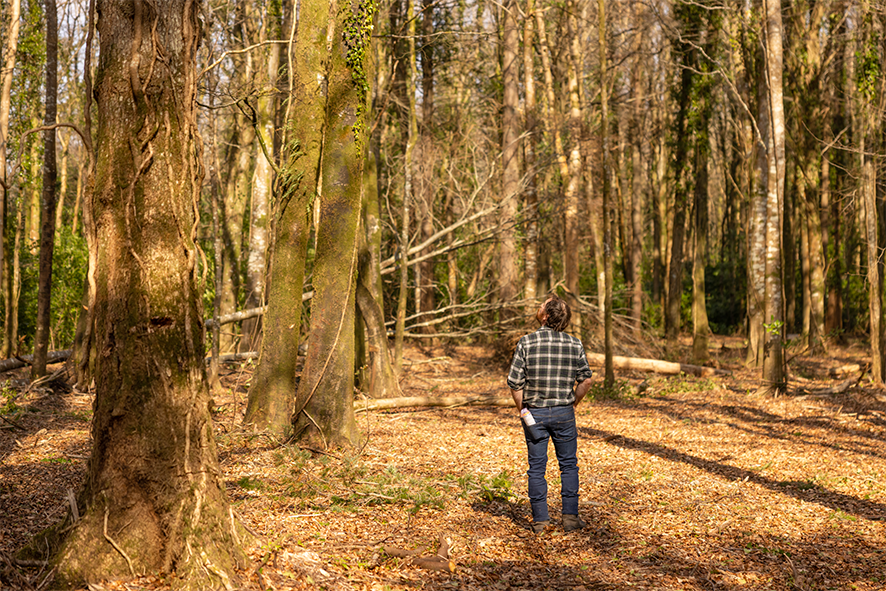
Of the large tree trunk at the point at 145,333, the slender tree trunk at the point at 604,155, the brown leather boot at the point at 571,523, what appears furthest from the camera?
the slender tree trunk at the point at 604,155

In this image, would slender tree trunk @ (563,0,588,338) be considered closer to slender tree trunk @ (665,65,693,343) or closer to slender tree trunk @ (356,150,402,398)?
slender tree trunk @ (665,65,693,343)

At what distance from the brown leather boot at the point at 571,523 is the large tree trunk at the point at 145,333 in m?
2.66

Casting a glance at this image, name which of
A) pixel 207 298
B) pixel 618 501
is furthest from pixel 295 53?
pixel 207 298

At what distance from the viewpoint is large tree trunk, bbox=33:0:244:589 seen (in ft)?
11.6

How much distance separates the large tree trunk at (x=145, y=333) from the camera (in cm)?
352

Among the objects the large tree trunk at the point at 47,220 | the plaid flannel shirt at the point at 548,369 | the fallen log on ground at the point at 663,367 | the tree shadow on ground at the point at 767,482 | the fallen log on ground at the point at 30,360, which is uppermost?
the large tree trunk at the point at 47,220

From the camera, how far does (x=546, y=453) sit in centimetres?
521

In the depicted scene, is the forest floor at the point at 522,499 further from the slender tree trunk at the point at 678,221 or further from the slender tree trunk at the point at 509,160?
the slender tree trunk at the point at 678,221

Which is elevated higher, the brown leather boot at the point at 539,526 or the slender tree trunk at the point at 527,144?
the slender tree trunk at the point at 527,144

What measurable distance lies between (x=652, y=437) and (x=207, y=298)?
35.0ft

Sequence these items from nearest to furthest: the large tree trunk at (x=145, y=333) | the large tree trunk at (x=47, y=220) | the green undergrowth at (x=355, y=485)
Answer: the large tree trunk at (x=145, y=333) → the green undergrowth at (x=355, y=485) → the large tree trunk at (x=47, y=220)

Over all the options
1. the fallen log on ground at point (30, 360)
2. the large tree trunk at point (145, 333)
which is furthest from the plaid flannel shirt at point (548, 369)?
the fallen log on ground at point (30, 360)

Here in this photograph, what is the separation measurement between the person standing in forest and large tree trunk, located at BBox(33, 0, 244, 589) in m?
2.40

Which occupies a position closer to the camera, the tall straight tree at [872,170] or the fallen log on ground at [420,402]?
the fallen log on ground at [420,402]
